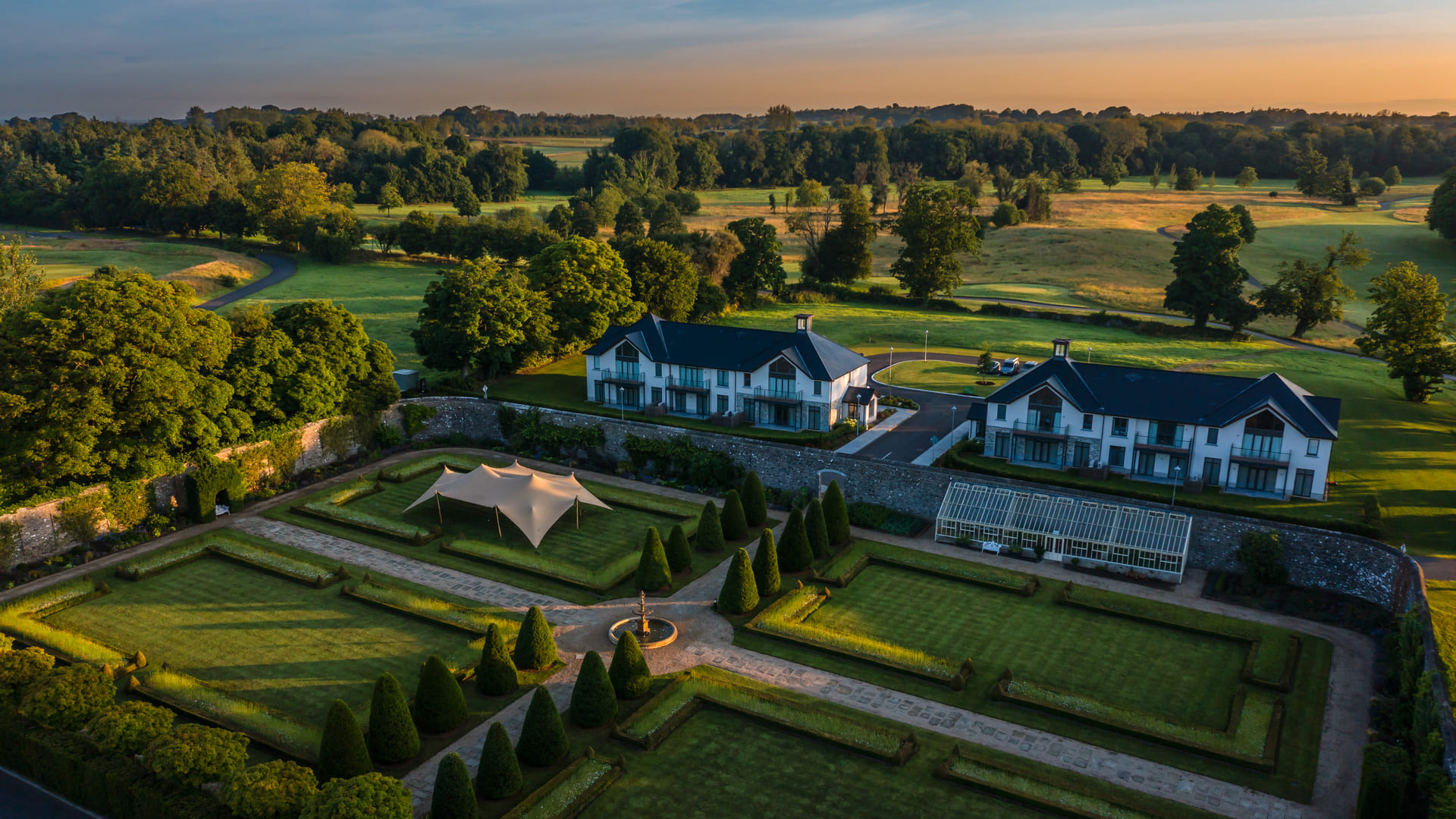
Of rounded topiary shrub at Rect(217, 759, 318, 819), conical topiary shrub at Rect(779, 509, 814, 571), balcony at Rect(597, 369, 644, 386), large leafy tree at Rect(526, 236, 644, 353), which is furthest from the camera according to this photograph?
large leafy tree at Rect(526, 236, 644, 353)

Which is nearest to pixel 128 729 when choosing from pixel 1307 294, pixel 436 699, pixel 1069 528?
pixel 436 699

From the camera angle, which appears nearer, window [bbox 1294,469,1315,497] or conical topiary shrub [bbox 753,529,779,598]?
conical topiary shrub [bbox 753,529,779,598]

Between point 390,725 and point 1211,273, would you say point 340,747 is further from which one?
point 1211,273

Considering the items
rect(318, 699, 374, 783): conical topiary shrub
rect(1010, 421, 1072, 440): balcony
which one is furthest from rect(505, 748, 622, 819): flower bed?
rect(1010, 421, 1072, 440): balcony

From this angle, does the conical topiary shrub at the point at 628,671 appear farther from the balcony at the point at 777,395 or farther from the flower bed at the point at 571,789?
the balcony at the point at 777,395

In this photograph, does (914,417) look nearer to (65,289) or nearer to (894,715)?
(894,715)

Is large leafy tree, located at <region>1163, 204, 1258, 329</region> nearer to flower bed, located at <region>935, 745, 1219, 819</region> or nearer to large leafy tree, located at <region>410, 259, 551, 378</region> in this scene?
large leafy tree, located at <region>410, 259, 551, 378</region>

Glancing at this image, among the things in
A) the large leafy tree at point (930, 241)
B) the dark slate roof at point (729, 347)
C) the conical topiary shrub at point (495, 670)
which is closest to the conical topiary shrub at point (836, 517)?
the dark slate roof at point (729, 347)
